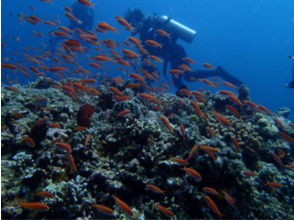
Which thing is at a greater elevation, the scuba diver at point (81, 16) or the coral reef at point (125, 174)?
the scuba diver at point (81, 16)

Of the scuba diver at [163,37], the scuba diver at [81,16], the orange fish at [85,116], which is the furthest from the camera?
the scuba diver at [81,16]

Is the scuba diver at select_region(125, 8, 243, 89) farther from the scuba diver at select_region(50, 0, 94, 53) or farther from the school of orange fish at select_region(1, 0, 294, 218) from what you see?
the scuba diver at select_region(50, 0, 94, 53)

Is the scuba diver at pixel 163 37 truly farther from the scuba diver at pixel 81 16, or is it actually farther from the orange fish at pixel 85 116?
the scuba diver at pixel 81 16

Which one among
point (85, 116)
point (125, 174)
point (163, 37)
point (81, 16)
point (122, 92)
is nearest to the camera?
point (125, 174)

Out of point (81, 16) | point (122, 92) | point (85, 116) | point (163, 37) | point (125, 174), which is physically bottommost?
point (125, 174)

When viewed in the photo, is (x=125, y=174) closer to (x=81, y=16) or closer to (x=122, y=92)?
(x=122, y=92)

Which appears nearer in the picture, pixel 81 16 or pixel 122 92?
pixel 122 92

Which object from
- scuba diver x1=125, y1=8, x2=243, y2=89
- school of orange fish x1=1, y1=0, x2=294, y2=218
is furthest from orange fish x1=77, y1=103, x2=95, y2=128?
scuba diver x1=125, y1=8, x2=243, y2=89

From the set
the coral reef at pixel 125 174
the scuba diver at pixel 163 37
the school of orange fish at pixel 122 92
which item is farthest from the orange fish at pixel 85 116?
the scuba diver at pixel 163 37

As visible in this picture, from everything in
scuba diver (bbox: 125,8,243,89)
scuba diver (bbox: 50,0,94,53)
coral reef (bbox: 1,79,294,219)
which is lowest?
coral reef (bbox: 1,79,294,219)

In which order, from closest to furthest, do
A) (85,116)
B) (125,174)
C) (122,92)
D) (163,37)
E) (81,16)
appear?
(125,174) < (85,116) < (122,92) < (163,37) < (81,16)

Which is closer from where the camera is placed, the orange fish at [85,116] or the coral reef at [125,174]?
the coral reef at [125,174]

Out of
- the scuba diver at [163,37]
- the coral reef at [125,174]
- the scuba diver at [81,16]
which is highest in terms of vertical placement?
the scuba diver at [81,16]

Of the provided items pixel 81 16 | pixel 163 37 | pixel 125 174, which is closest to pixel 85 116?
pixel 125 174
